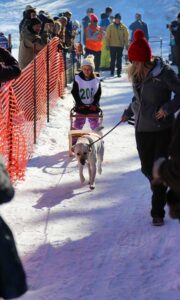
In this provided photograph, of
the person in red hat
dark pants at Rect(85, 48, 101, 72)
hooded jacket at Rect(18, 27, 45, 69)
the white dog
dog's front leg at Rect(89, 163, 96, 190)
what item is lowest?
dark pants at Rect(85, 48, 101, 72)

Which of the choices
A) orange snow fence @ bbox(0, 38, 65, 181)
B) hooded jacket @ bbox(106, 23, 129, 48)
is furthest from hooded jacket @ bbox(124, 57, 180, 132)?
hooded jacket @ bbox(106, 23, 129, 48)

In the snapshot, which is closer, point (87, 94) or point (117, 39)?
point (87, 94)

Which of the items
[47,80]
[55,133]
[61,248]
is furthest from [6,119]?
[47,80]

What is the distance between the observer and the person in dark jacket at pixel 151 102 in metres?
5.81

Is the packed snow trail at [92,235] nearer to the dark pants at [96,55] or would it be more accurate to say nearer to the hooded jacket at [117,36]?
the hooded jacket at [117,36]

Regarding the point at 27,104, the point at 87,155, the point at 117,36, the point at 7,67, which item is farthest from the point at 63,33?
the point at 7,67

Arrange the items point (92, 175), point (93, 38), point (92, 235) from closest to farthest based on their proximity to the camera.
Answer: point (92, 235) < point (92, 175) < point (93, 38)

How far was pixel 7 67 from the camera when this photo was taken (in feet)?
18.7

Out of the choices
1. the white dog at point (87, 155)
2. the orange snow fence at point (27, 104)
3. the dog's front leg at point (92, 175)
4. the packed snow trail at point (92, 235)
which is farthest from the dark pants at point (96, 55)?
the dog's front leg at point (92, 175)

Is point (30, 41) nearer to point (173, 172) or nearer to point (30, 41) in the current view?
point (30, 41)

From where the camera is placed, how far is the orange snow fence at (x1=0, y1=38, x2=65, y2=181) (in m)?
8.12

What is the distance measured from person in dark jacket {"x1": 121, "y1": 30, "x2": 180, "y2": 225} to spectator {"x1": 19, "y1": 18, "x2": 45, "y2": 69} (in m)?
6.33

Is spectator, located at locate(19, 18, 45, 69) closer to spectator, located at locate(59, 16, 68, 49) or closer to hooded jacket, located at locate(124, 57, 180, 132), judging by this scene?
spectator, located at locate(59, 16, 68, 49)

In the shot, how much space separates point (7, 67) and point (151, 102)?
138 centimetres
